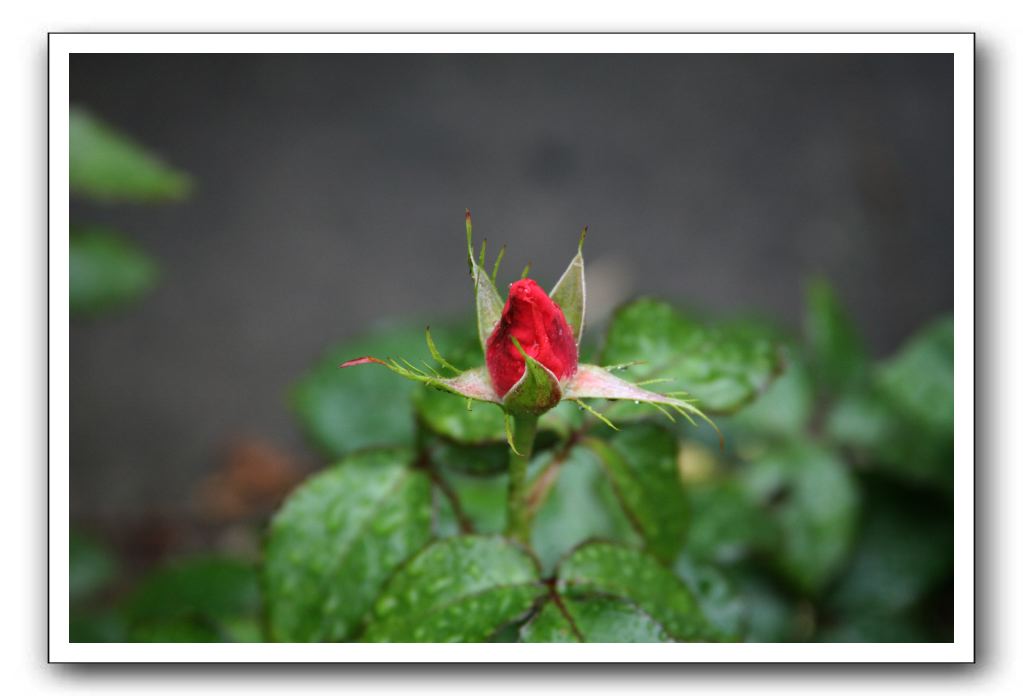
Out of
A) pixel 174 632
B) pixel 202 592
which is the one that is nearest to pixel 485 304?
pixel 174 632

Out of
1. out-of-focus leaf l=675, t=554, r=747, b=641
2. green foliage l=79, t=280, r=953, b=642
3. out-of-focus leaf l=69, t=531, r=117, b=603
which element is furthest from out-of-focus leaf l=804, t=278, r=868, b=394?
out-of-focus leaf l=69, t=531, r=117, b=603

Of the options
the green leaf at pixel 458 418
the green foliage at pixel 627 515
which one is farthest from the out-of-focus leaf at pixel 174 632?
the green leaf at pixel 458 418

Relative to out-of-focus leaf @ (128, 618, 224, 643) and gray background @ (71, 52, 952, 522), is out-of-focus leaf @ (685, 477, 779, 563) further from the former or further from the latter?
gray background @ (71, 52, 952, 522)

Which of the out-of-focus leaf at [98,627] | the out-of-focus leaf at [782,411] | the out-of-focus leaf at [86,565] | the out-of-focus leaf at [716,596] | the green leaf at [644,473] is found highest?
the out-of-focus leaf at [782,411]

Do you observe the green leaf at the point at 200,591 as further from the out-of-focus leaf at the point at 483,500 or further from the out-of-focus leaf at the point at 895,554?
the out-of-focus leaf at the point at 895,554

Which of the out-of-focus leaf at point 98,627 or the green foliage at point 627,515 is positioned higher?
the green foliage at point 627,515
